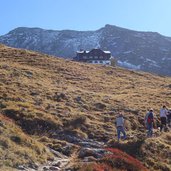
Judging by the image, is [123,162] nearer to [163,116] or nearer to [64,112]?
[163,116]

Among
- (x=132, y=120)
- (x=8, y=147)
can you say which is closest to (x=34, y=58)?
(x=132, y=120)

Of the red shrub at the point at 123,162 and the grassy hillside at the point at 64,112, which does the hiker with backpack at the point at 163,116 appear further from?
the red shrub at the point at 123,162

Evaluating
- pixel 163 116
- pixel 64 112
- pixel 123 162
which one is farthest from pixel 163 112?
pixel 123 162

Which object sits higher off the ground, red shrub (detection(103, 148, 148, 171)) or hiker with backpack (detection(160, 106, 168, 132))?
hiker with backpack (detection(160, 106, 168, 132))

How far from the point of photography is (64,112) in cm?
3741

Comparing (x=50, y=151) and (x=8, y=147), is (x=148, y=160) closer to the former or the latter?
(x=50, y=151)

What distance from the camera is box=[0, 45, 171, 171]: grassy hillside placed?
26.3m

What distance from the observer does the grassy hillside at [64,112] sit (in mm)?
26312

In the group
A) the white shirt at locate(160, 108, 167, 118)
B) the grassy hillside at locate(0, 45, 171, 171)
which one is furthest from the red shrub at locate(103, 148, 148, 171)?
the white shirt at locate(160, 108, 167, 118)

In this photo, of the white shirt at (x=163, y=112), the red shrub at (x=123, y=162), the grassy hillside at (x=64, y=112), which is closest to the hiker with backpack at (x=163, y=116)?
the white shirt at (x=163, y=112)

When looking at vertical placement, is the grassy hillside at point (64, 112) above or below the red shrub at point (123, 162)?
above

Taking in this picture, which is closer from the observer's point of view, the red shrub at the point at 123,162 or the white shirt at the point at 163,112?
the red shrub at the point at 123,162

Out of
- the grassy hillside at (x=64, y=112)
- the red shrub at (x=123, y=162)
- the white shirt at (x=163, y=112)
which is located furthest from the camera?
the white shirt at (x=163, y=112)

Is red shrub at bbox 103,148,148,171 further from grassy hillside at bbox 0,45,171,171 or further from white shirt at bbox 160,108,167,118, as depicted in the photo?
white shirt at bbox 160,108,167,118
